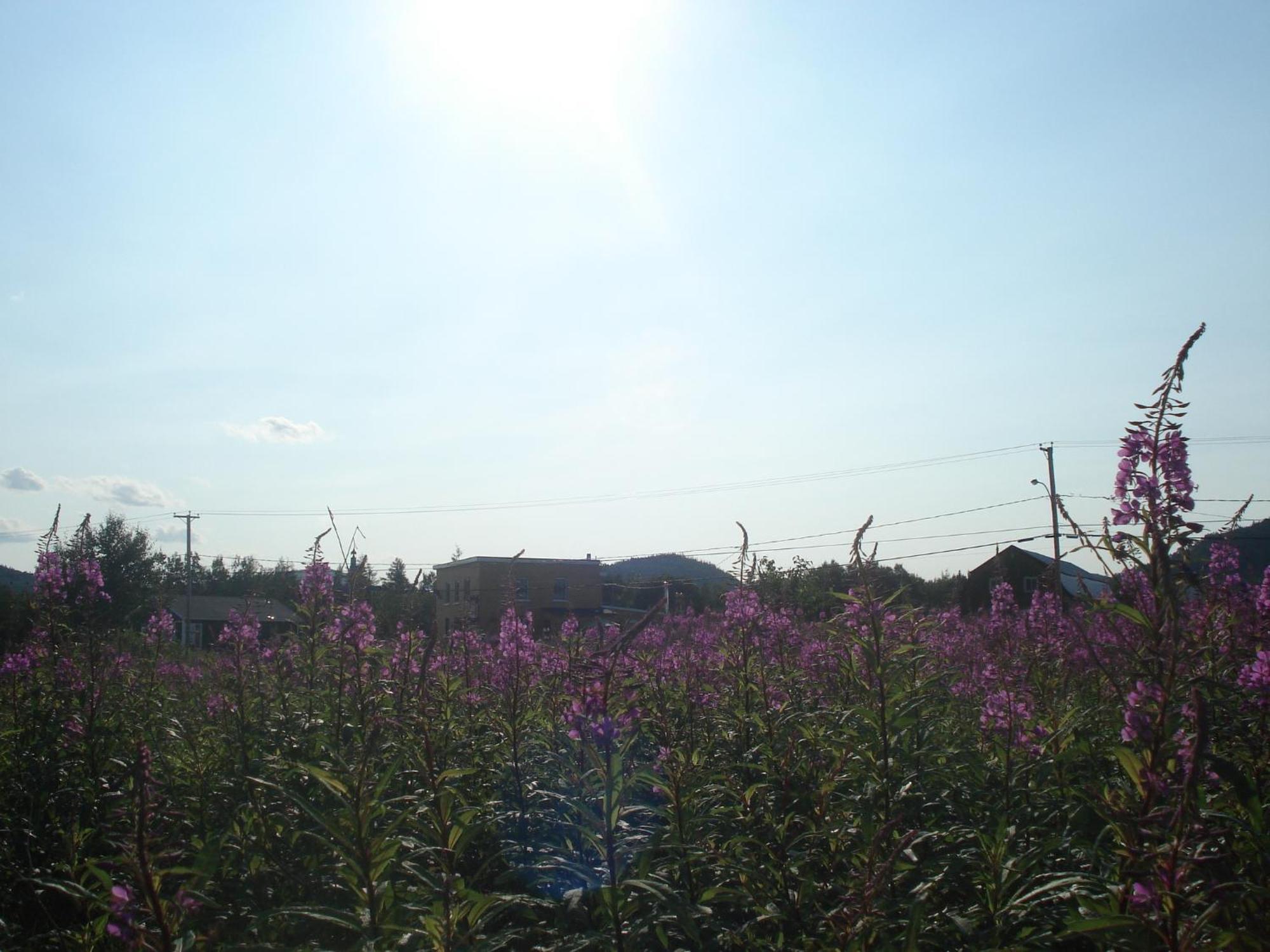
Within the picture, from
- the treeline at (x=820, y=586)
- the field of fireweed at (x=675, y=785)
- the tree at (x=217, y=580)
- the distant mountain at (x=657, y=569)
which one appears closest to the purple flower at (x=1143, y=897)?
the field of fireweed at (x=675, y=785)

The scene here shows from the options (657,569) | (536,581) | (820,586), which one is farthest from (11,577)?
(657,569)

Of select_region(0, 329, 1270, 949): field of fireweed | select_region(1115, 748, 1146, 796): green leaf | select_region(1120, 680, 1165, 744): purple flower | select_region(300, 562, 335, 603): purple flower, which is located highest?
select_region(300, 562, 335, 603): purple flower

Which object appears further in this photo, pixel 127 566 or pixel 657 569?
pixel 657 569

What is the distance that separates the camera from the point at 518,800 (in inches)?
199

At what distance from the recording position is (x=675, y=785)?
3.66 metres

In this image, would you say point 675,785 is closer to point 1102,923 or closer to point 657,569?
point 1102,923

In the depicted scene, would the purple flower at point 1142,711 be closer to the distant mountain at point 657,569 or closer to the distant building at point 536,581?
the distant building at point 536,581

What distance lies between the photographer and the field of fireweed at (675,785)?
242 centimetres

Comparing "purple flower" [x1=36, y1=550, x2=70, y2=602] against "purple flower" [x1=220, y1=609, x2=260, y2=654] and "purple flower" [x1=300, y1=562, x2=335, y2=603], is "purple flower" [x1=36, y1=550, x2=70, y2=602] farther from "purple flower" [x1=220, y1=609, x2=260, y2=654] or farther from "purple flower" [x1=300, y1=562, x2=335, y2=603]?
"purple flower" [x1=300, y1=562, x2=335, y2=603]

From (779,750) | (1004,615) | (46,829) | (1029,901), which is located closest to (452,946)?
(1029,901)

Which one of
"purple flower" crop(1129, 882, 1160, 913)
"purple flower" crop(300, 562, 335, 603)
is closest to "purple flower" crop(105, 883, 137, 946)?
"purple flower" crop(1129, 882, 1160, 913)

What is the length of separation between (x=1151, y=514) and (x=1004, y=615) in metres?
8.11

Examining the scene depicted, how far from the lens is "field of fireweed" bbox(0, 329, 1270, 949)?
95.4 inches

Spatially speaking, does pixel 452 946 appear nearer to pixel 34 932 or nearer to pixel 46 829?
pixel 34 932
